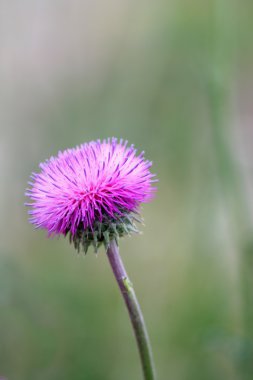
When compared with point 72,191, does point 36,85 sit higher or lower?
higher

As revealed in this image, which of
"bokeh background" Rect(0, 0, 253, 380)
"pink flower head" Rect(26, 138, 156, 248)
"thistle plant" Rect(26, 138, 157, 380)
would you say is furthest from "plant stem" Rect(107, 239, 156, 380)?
"bokeh background" Rect(0, 0, 253, 380)

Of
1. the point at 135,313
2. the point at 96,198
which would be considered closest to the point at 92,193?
the point at 96,198

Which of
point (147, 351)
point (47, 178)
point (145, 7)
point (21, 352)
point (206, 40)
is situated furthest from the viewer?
point (145, 7)

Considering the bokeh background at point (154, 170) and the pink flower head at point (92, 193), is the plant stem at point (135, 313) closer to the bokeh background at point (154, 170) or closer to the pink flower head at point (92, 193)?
the pink flower head at point (92, 193)

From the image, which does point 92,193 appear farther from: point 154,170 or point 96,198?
point 154,170

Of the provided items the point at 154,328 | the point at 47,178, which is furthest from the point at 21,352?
the point at 47,178

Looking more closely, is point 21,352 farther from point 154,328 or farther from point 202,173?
point 202,173

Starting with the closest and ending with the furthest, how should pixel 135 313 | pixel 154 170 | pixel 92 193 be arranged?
pixel 135 313 < pixel 92 193 < pixel 154 170

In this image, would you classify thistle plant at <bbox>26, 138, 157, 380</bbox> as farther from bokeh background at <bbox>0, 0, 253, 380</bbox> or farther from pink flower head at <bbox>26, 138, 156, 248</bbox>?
bokeh background at <bbox>0, 0, 253, 380</bbox>

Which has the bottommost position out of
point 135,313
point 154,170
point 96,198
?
point 135,313
